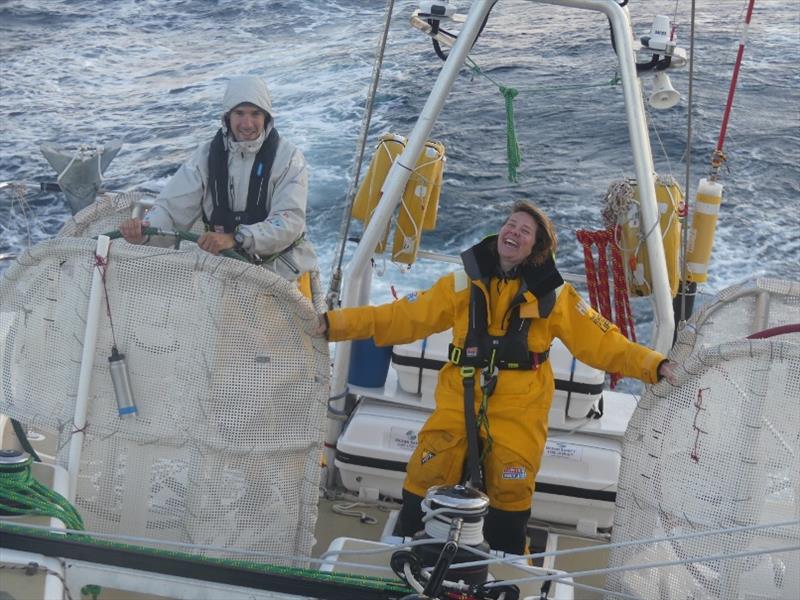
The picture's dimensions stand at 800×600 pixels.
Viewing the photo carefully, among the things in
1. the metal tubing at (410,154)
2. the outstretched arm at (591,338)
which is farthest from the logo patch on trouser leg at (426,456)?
the metal tubing at (410,154)

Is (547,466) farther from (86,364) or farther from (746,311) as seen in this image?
(86,364)

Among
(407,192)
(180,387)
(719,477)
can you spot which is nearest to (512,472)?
(719,477)

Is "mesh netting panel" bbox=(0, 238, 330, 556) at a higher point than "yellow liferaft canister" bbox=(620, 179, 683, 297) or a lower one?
lower

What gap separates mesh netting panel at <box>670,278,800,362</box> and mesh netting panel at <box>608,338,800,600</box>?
407 millimetres

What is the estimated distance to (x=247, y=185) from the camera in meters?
3.64

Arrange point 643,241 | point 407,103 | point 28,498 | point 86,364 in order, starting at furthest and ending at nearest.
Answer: point 407,103 → point 643,241 → point 86,364 → point 28,498

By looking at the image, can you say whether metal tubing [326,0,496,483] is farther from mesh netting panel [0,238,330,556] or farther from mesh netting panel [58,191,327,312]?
mesh netting panel [0,238,330,556]

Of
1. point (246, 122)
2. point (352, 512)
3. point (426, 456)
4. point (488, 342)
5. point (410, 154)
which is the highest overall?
point (246, 122)

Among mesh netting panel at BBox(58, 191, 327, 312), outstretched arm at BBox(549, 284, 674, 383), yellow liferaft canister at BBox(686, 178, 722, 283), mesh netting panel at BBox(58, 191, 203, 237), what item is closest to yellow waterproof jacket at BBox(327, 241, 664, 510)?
outstretched arm at BBox(549, 284, 674, 383)

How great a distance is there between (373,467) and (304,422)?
0.92 meters

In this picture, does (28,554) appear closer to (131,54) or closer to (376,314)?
(376,314)

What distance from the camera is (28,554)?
8.20ft

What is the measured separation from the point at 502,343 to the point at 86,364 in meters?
1.27

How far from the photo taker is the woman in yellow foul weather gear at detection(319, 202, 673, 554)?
330 cm
